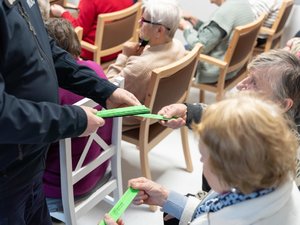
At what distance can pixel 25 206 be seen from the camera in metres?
1.31

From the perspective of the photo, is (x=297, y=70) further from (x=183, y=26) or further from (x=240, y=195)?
(x=183, y=26)

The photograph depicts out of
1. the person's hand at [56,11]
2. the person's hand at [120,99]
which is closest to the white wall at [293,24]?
the person's hand at [56,11]

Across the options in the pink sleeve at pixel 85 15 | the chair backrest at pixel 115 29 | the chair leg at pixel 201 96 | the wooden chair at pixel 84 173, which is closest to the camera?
the wooden chair at pixel 84 173

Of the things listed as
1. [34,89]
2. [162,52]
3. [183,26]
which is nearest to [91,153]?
[34,89]

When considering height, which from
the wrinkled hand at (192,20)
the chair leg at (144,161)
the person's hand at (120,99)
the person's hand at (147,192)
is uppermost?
the person's hand at (120,99)

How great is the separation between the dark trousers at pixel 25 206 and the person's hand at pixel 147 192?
336 millimetres

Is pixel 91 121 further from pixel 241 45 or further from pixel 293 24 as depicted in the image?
pixel 293 24

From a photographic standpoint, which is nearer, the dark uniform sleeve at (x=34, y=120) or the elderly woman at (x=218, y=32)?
the dark uniform sleeve at (x=34, y=120)

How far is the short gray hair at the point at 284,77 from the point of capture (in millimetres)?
1362

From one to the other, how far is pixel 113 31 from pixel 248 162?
2.06 meters

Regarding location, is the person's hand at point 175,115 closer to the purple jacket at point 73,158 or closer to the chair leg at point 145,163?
the purple jacket at point 73,158

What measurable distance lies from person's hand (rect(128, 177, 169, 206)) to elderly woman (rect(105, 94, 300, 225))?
27cm

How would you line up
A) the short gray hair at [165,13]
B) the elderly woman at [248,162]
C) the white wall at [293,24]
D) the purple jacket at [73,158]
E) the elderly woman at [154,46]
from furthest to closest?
1. the white wall at [293,24]
2. the short gray hair at [165,13]
3. the elderly woman at [154,46]
4. the purple jacket at [73,158]
5. the elderly woman at [248,162]

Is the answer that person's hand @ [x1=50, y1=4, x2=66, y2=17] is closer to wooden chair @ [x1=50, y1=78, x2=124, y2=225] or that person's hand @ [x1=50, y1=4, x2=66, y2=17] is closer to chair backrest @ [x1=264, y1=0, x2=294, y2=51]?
wooden chair @ [x1=50, y1=78, x2=124, y2=225]
